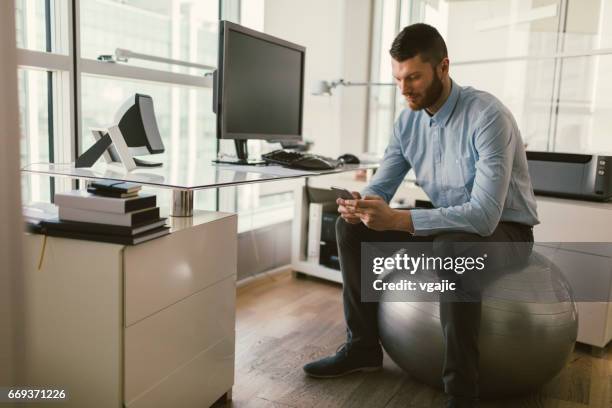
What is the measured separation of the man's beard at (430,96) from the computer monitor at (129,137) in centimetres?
94

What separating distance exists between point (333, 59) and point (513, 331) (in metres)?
2.29

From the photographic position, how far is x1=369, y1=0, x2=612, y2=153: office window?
2.79 metres

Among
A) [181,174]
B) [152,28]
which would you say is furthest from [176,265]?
[152,28]

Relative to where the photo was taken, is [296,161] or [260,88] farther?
[260,88]

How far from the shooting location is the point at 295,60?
2.41 meters

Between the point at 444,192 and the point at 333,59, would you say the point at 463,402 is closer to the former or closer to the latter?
the point at 444,192

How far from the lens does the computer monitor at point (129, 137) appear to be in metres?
1.72

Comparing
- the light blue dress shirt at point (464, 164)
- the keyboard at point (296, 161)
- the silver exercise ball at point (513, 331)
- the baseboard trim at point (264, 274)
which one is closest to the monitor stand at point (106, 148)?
the keyboard at point (296, 161)

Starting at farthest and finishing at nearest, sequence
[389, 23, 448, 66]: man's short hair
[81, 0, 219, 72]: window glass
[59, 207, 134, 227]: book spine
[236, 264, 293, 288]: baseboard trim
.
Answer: [236, 264, 293, 288]: baseboard trim → [81, 0, 219, 72]: window glass → [389, 23, 448, 66]: man's short hair → [59, 207, 134, 227]: book spine

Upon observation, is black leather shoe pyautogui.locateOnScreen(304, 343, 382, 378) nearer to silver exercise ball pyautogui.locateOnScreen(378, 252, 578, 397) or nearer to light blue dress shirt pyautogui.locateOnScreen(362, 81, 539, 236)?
silver exercise ball pyautogui.locateOnScreen(378, 252, 578, 397)

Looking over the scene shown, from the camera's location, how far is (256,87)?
213 centimetres

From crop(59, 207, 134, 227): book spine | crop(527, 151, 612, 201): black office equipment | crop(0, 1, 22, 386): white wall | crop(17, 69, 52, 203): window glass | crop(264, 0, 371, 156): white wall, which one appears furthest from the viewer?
crop(264, 0, 371, 156): white wall

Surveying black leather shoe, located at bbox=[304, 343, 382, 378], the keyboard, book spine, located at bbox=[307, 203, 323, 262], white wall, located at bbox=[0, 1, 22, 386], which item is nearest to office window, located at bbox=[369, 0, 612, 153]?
book spine, located at bbox=[307, 203, 323, 262]

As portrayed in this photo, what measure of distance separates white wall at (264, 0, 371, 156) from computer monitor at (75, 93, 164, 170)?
1619 mm
